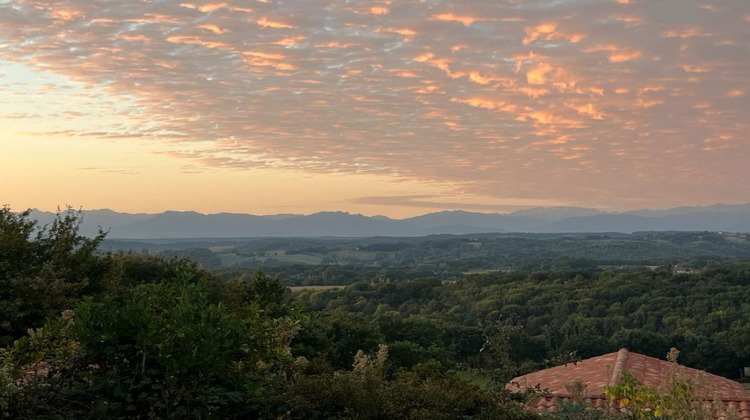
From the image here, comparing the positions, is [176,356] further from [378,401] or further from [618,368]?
[618,368]

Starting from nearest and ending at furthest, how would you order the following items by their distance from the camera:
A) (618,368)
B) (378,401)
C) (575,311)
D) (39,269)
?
1. (378,401)
2. (39,269)
3. (618,368)
4. (575,311)

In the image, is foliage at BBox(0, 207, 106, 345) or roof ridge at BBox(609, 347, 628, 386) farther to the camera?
roof ridge at BBox(609, 347, 628, 386)

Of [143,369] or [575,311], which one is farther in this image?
[575,311]

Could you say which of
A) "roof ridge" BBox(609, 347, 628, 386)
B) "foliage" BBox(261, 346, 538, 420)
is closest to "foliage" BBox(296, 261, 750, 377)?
"roof ridge" BBox(609, 347, 628, 386)

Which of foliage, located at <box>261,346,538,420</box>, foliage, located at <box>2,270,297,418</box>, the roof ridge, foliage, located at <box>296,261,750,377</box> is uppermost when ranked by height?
foliage, located at <box>2,270,297,418</box>

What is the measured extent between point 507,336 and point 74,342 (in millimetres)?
6174

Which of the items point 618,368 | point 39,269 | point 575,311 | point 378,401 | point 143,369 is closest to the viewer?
point 143,369

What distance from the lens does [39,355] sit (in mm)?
8117

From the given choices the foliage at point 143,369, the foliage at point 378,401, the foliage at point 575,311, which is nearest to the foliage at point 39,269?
the foliage at point 143,369

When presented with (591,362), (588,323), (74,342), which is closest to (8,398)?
(74,342)

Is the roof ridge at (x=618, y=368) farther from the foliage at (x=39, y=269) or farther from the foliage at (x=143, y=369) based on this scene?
the foliage at (x=39, y=269)

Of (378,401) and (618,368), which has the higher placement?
(378,401)

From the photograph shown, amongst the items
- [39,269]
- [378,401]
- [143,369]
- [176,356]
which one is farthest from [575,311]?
[143,369]

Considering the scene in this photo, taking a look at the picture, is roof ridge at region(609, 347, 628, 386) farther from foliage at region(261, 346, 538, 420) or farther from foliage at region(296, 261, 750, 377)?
foliage at region(296, 261, 750, 377)
